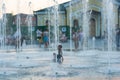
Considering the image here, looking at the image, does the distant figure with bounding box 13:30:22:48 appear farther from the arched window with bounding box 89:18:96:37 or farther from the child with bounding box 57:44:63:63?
the arched window with bounding box 89:18:96:37

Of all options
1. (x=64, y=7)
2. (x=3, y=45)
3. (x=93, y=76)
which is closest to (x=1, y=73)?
(x=93, y=76)

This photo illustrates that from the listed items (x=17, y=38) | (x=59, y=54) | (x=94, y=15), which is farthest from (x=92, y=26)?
(x=59, y=54)

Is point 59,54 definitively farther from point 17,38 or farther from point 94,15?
point 94,15

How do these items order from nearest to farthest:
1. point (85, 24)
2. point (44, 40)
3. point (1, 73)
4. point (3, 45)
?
point (1, 73)
point (44, 40)
point (3, 45)
point (85, 24)

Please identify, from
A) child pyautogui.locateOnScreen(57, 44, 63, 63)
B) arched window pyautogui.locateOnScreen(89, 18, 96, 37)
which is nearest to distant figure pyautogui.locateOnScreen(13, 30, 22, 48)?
child pyautogui.locateOnScreen(57, 44, 63, 63)

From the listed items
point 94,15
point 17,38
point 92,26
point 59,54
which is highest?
point 94,15

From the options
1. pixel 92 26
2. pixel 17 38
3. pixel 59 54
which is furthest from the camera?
pixel 92 26

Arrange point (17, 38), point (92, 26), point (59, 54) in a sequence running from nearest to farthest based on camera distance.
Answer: point (59, 54), point (17, 38), point (92, 26)

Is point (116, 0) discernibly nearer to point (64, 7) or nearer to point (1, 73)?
point (64, 7)

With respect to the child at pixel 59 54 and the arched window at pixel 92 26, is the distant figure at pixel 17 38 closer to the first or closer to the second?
the child at pixel 59 54

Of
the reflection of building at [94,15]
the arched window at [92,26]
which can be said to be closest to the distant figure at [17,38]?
the reflection of building at [94,15]

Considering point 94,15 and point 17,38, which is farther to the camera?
point 94,15

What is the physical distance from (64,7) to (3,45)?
537 inches

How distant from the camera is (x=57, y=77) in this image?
9.11m
